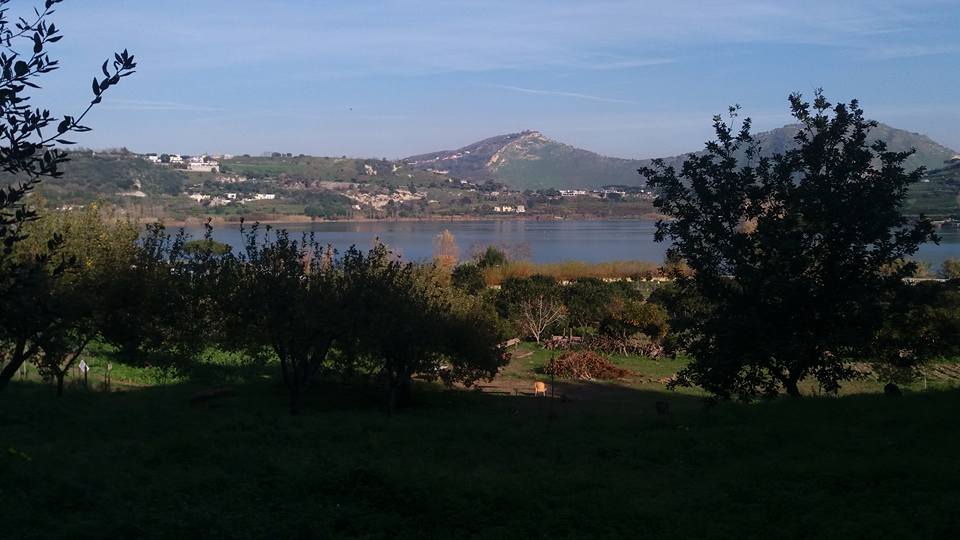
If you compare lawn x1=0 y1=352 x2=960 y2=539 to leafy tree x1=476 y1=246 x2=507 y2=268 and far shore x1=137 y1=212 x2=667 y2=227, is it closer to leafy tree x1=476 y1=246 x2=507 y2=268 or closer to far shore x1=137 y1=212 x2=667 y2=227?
leafy tree x1=476 y1=246 x2=507 y2=268

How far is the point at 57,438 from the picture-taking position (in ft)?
42.3

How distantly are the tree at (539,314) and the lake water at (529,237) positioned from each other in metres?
7.93

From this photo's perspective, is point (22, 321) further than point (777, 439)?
No

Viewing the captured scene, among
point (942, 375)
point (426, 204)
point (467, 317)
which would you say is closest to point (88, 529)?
point (467, 317)

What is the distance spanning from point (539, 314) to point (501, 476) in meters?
33.0

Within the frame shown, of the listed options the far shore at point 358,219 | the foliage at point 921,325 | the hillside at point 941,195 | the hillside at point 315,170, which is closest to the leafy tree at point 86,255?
the foliage at point 921,325

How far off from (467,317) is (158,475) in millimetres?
14434

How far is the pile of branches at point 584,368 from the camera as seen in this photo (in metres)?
31.9

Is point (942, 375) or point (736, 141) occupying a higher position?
point (736, 141)

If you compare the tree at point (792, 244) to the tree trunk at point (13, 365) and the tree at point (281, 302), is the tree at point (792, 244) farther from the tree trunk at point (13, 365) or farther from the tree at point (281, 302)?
the tree trunk at point (13, 365)

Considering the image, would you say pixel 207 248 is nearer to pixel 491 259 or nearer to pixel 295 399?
pixel 295 399

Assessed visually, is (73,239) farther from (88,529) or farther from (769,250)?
(769,250)

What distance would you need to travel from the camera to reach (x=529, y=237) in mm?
103375

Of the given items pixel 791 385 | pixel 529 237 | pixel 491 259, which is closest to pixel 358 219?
pixel 529 237
